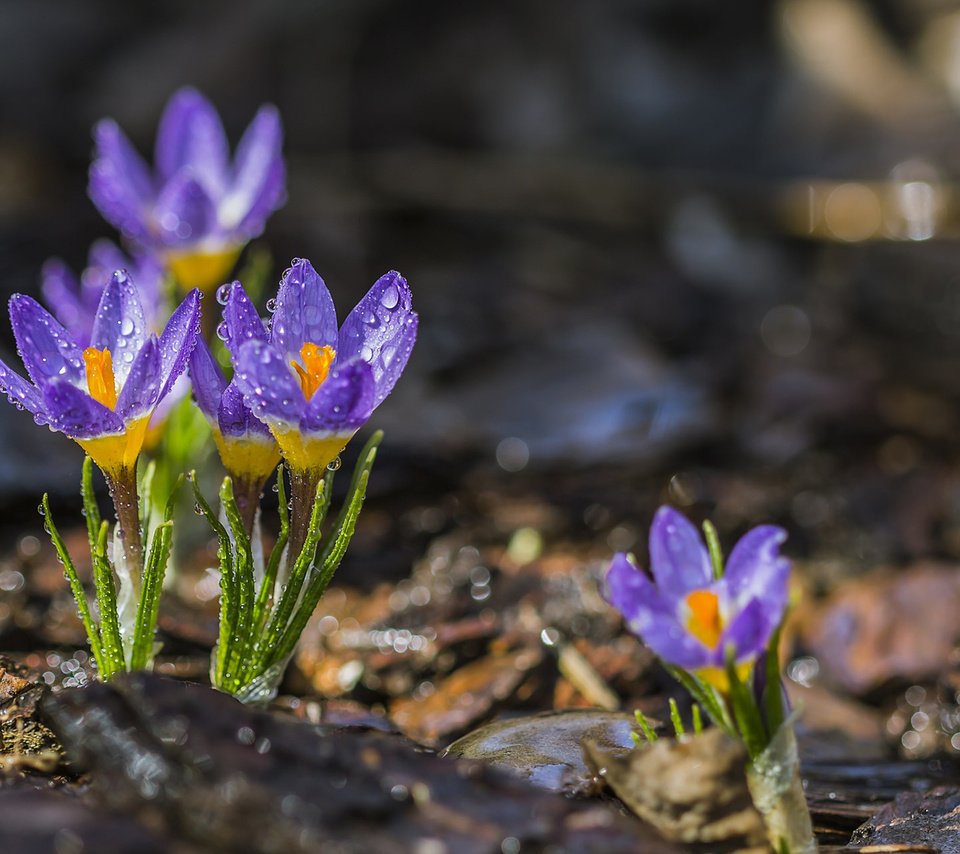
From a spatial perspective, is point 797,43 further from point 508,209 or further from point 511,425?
point 511,425

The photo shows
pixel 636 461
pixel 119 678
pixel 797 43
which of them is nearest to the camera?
pixel 119 678

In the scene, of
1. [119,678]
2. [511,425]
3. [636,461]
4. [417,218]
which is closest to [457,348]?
[511,425]

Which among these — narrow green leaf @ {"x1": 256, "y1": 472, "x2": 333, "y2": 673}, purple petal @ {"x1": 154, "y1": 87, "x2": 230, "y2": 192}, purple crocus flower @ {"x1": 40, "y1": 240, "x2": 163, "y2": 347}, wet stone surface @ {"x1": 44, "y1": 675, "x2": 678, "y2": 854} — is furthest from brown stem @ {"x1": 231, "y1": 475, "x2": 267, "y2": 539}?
purple petal @ {"x1": 154, "y1": 87, "x2": 230, "y2": 192}

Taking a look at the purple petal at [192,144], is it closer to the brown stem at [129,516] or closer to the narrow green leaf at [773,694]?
the brown stem at [129,516]

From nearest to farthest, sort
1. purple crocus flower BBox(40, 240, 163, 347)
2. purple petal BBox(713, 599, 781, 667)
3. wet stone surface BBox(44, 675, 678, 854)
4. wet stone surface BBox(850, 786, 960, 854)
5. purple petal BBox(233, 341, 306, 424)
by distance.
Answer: wet stone surface BBox(44, 675, 678, 854) → purple petal BBox(713, 599, 781, 667) → purple petal BBox(233, 341, 306, 424) → wet stone surface BBox(850, 786, 960, 854) → purple crocus flower BBox(40, 240, 163, 347)

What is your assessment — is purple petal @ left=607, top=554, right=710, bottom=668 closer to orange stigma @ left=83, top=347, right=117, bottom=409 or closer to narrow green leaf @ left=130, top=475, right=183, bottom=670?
narrow green leaf @ left=130, top=475, right=183, bottom=670

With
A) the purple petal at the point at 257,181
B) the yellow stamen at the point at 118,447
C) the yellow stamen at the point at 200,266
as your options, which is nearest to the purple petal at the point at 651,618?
the yellow stamen at the point at 118,447
